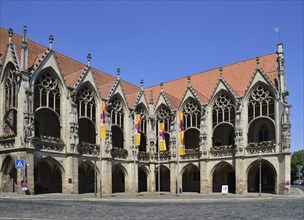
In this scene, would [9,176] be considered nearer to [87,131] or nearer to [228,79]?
[87,131]

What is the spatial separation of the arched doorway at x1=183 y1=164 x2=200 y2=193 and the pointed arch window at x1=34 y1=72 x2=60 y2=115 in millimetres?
20307

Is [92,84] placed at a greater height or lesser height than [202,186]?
greater

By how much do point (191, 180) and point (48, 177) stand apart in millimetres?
20143

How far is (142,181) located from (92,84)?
16.9 meters

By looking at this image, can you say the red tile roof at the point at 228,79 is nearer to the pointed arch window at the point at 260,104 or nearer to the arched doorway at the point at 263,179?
the pointed arch window at the point at 260,104

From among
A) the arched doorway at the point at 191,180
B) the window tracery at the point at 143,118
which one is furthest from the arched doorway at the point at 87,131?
the arched doorway at the point at 191,180

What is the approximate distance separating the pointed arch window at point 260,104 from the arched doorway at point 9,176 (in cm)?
2630

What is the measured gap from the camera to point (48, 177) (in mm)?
44312

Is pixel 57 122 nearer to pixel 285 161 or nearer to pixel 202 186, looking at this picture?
pixel 202 186

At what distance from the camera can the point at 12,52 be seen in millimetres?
39969

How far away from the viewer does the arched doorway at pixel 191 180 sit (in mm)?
54919

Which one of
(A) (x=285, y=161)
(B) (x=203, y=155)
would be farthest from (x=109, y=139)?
(A) (x=285, y=161)

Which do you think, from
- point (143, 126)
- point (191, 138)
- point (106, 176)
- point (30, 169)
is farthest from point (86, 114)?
point (191, 138)

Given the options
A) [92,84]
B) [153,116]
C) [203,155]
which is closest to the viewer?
[92,84]
